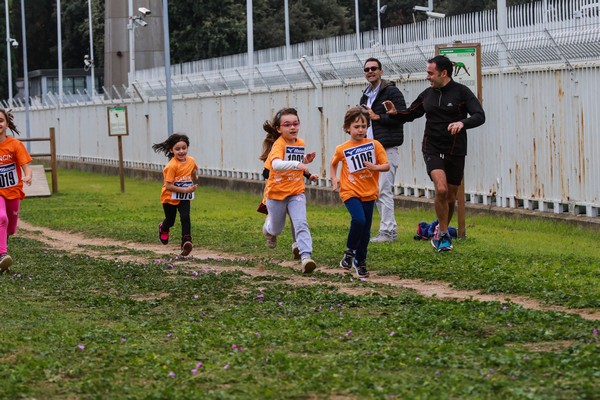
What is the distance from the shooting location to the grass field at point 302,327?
7324 mm

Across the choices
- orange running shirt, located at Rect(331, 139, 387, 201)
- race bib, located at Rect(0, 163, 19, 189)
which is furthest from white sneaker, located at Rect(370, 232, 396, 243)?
race bib, located at Rect(0, 163, 19, 189)

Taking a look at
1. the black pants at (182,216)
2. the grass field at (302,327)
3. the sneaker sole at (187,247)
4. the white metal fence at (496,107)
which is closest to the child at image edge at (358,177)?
the grass field at (302,327)

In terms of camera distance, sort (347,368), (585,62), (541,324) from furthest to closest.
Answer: (585,62) → (541,324) → (347,368)

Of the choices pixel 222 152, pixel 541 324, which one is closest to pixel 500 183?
pixel 541 324

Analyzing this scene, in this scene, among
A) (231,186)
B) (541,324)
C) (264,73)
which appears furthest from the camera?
(231,186)

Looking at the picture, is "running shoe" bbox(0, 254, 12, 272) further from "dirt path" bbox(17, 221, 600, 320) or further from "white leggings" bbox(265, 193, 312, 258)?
"white leggings" bbox(265, 193, 312, 258)

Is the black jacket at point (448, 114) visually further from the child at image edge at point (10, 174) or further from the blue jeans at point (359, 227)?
the child at image edge at point (10, 174)

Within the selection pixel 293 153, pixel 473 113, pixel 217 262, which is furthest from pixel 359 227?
pixel 217 262

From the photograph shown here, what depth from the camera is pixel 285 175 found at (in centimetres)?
1380

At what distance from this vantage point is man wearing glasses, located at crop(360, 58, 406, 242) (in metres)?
15.9

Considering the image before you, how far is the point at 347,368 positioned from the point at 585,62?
10.3 meters

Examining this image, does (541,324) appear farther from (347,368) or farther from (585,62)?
(585,62)

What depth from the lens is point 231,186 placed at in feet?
104

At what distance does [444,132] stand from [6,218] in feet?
15.1
